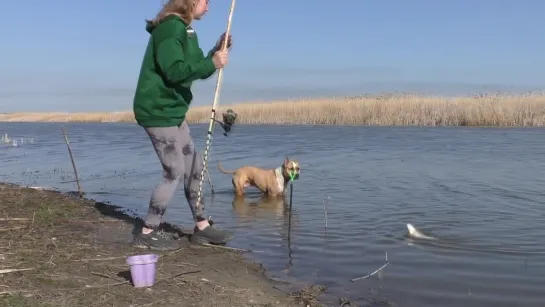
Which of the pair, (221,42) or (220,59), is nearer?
(220,59)

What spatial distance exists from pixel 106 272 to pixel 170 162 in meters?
1.13

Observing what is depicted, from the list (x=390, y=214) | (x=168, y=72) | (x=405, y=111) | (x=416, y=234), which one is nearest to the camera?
(x=168, y=72)

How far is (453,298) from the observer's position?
15.0ft

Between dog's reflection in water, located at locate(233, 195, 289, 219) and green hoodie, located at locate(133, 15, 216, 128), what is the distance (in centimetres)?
346

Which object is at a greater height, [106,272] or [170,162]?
[170,162]

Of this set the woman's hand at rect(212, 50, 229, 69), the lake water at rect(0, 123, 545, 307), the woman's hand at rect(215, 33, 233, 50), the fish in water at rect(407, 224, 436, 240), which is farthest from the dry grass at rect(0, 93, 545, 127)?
the woman's hand at rect(212, 50, 229, 69)

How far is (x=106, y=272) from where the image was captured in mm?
4320

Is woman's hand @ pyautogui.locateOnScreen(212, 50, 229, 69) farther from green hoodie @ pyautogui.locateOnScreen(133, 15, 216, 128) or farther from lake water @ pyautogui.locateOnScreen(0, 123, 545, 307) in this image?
lake water @ pyautogui.locateOnScreen(0, 123, 545, 307)

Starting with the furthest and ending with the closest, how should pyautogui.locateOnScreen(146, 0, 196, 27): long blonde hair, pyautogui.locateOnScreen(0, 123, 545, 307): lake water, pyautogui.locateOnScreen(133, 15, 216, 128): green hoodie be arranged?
pyautogui.locateOnScreen(0, 123, 545, 307): lake water, pyautogui.locateOnScreen(146, 0, 196, 27): long blonde hair, pyautogui.locateOnScreen(133, 15, 216, 128): green hoodie

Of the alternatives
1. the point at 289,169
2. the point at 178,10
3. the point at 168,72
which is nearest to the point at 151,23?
the point at 178,10

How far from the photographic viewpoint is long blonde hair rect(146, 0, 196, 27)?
4.79 m

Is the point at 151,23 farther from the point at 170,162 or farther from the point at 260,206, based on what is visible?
the point at 260,206

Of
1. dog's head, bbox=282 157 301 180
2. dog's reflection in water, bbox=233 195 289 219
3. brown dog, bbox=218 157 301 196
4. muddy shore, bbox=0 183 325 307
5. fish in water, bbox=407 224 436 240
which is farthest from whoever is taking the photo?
brown dog, bbox=218 157 301 196

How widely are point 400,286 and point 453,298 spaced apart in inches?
17.6
